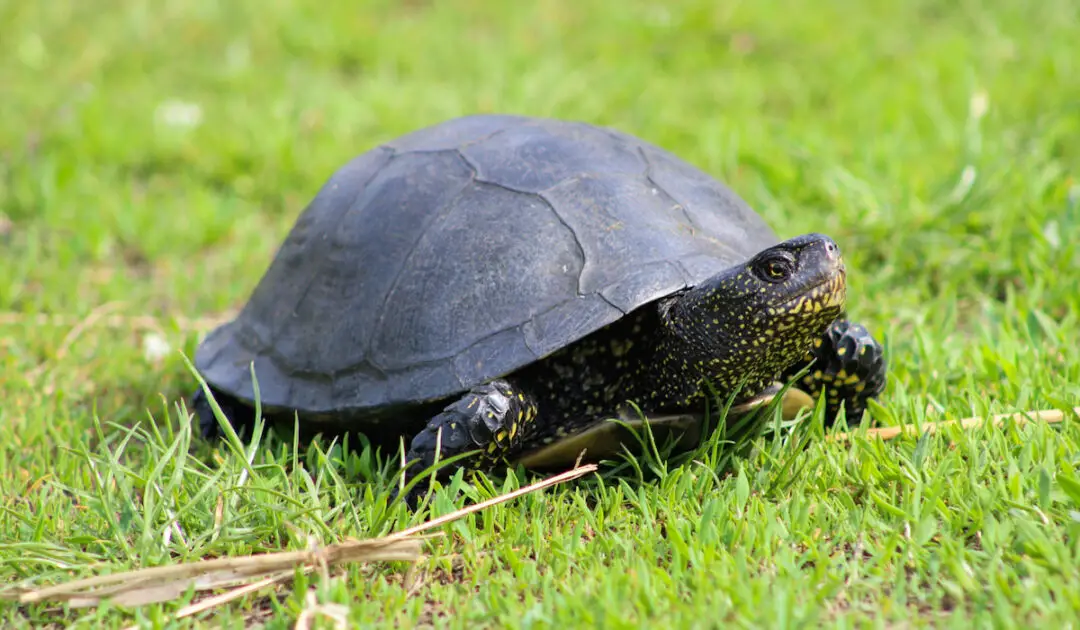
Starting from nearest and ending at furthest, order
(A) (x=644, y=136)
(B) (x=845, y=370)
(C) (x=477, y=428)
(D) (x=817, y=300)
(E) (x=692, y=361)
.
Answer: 1. (D) (x=817, y=300)
2. (C) (x=477, y=428)
3. (E) (x=692, y=361)
4. (B) (x=845, y=370)
5. (A) (x=644, y=136)

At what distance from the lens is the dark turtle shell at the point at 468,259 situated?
2.82 metres

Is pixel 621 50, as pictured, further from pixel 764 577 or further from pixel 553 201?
pixel 764 577

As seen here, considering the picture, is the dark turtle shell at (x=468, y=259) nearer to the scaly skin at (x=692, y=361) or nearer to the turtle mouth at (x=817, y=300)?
the scaly skin at (x=692, y=361)

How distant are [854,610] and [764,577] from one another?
0.20 metres

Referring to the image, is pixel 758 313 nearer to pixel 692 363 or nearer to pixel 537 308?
pixel 692 363

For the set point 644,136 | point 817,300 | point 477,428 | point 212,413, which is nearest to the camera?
point 817,300

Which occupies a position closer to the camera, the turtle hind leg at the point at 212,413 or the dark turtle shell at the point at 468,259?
the dark turtle shell at the point at 468,259

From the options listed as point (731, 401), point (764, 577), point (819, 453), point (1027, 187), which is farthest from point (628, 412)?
point (1027, 187)

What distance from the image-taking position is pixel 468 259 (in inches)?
117

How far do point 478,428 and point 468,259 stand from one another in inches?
22.7

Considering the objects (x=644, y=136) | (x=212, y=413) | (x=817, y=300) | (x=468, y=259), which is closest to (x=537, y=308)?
(x=468, y=259)

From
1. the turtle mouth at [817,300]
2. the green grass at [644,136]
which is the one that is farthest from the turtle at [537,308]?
the green grass at [644,136]

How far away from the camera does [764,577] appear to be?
221 centimetres

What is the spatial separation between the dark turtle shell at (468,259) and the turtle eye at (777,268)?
28 cm
